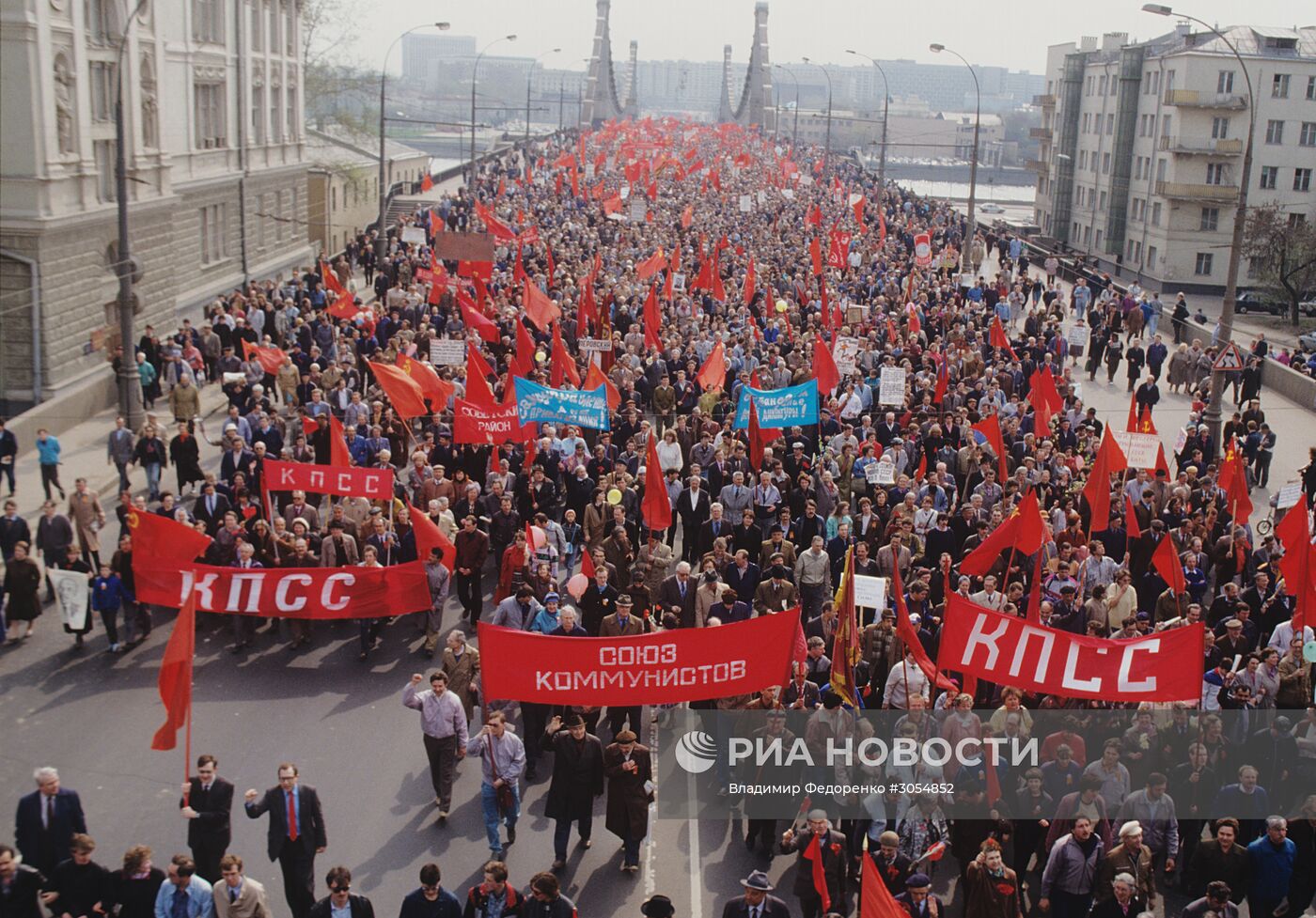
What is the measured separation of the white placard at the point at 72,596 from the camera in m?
14.6

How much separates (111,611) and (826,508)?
329 inches

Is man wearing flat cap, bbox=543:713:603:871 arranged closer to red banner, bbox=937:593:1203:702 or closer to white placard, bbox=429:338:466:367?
red banner, bbox=937:593:1203:702

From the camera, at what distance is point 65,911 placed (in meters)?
9.38

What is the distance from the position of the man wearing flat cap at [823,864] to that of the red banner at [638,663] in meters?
1.69

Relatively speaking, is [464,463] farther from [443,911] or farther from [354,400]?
[443,911]

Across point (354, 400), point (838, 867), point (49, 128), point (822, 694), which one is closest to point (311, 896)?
point (838, 867)

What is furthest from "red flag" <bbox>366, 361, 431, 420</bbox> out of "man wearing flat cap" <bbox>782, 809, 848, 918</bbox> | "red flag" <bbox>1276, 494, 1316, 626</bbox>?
"man wearing flat cap" <bbox>782, 809, 848, 918</bbox>

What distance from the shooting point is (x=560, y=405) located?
2008cm

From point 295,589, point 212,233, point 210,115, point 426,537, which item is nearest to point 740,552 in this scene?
point 426,537

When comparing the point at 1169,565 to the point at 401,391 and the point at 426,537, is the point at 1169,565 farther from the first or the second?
the point at 401,391

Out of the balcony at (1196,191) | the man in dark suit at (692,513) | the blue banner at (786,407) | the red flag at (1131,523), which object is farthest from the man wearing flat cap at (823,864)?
the balcony at (1196,191)

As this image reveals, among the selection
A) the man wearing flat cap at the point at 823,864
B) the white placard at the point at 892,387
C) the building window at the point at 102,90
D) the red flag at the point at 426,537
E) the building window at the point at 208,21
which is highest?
the building window at the point at 208,21

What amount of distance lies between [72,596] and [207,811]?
538 centimetres

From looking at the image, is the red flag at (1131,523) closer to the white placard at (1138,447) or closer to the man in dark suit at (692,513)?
the white placard at (1138,447)
